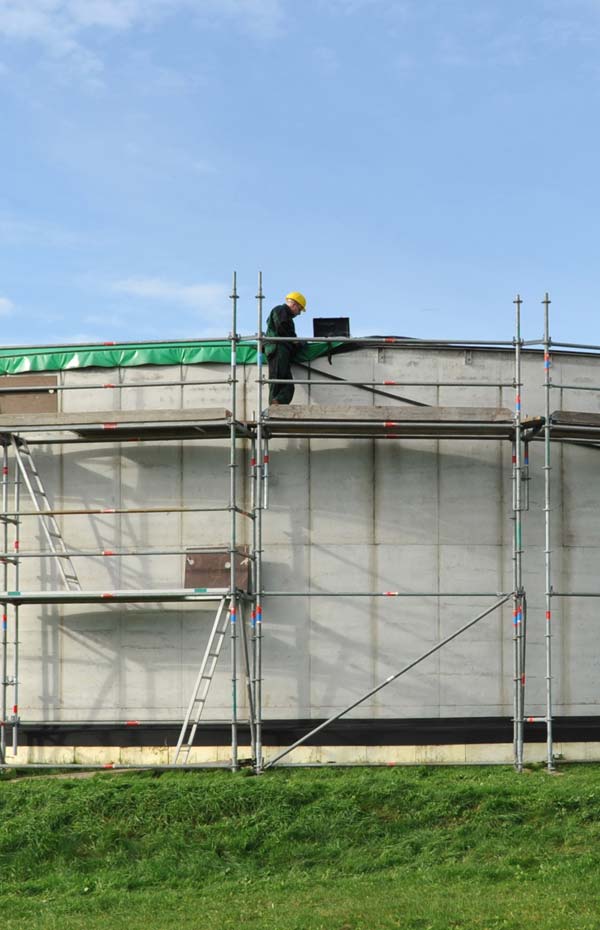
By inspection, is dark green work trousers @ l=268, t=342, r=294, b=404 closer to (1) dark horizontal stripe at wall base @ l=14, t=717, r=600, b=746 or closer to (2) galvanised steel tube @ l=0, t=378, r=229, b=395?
(2) galvanised steel tube @ l=0, t=378, r=229, b=395

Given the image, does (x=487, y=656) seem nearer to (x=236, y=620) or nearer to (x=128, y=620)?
(x=236, y=620)

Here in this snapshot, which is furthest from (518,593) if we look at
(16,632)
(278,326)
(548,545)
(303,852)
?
(16,632)

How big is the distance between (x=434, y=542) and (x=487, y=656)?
151cm

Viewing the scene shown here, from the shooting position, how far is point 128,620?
1811 centimetres

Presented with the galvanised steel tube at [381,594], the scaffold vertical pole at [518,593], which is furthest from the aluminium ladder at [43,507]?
the scaffold vertical pole at [518,593]

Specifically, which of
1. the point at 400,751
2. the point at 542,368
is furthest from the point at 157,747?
the point at 542,368

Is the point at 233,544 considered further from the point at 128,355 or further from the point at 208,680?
the point at 128,355

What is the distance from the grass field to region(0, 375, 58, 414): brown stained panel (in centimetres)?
488

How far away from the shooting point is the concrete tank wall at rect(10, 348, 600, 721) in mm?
17875

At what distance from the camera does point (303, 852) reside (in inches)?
549

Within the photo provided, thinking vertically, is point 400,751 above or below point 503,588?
below

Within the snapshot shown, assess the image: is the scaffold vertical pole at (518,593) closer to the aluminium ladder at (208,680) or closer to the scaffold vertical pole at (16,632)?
the aluminium ladder at (208,680)

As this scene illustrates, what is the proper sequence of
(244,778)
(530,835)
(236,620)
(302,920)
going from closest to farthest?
(302,920) < (530,835) < (244,778) < (236,620)

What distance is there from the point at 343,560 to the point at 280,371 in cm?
241
